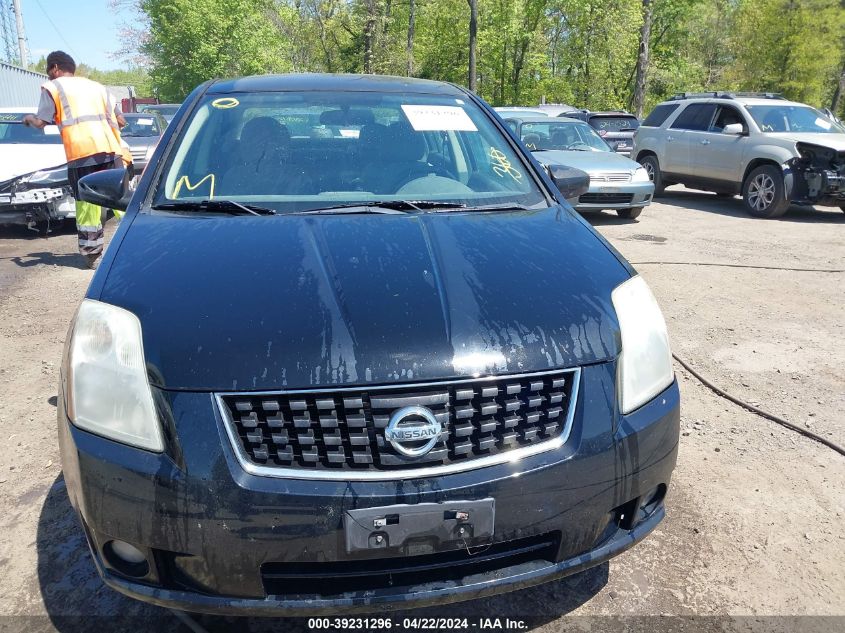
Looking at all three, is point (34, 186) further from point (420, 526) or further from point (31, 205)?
point (420, 526)

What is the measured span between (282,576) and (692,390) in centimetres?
302

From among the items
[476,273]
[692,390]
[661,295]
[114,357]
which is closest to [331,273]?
[476,273]

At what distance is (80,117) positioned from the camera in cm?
637

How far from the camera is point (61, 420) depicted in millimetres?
1968

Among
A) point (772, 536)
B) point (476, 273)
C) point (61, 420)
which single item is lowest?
point (772, 536)

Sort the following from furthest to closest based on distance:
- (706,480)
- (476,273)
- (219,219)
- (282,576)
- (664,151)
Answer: (664,151)
(706,480)
(219,219)
(476,273)
(282,576)

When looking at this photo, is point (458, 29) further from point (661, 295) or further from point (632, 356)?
point (632, 356)

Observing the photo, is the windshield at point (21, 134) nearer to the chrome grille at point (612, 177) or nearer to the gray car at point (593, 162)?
the gray car at point (593, 162)

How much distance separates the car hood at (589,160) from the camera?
32.1 ft

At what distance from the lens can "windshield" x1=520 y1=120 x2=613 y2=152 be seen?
11.1 metres

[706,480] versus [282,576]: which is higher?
[282,576]

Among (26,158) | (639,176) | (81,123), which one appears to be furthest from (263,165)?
(639,176)

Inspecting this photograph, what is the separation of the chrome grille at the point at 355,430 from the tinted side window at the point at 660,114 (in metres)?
12.4

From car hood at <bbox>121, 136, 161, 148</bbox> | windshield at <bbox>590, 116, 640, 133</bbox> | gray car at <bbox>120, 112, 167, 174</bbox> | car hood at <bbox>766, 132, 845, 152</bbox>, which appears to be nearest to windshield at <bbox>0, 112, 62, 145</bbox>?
gray car at <bbox>120, 112, 167, 174</bbox>
